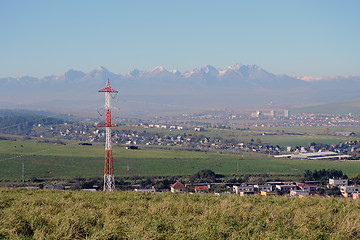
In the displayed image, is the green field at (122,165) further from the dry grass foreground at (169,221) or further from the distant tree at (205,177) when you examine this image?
the dry grass foreground at (169,221)

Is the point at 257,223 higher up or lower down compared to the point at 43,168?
higher up

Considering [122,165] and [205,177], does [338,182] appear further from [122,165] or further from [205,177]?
[122,165]

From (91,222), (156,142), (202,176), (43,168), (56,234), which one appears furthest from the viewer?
(156,142)

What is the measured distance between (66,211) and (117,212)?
0.99 meters

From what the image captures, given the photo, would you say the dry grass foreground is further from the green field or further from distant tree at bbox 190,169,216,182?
the green field

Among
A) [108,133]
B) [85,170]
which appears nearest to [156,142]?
[85,170]

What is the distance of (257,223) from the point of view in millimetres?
7414

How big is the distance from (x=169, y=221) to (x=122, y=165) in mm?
39808

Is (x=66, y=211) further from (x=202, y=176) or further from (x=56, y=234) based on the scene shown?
(x=202, y=176)

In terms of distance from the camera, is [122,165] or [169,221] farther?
[122,165]

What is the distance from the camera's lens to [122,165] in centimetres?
4653

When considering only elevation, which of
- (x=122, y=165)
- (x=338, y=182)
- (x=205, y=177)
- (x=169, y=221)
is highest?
(x=169, y=221)

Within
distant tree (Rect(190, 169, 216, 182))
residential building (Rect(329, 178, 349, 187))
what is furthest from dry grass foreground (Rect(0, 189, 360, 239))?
distant tree (Rect(190, 169, 216, 182))

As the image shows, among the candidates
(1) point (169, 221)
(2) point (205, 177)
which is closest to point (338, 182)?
(2) point (205, 177)
